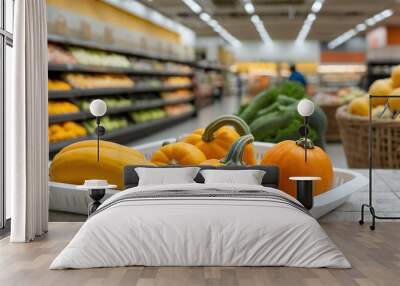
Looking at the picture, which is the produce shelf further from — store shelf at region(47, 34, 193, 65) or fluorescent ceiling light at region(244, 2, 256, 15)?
fluorescent ceiling light at region(244, 2, 256, 15)

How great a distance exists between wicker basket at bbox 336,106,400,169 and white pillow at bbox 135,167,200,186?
2.13 m

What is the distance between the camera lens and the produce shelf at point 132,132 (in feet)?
29.7

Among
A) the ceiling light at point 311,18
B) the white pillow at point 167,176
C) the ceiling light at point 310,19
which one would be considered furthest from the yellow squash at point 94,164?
the ceiling light at point 311,18

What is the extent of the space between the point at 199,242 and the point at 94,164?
5.33 feet

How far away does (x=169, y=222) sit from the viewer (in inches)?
139

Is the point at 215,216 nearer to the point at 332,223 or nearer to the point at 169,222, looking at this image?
the point at 169,222

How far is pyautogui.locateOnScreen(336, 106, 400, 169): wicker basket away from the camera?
5.93m

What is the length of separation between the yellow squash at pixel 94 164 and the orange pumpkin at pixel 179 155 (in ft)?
0.43

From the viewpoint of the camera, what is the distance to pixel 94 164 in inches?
193

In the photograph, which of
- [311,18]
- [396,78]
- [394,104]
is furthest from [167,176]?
[311,18]

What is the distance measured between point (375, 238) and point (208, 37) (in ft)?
97.7

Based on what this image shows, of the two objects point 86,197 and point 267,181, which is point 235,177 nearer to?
point 267,181

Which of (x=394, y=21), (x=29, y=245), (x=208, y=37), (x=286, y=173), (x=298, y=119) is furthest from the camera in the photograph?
(x=208, y=37)

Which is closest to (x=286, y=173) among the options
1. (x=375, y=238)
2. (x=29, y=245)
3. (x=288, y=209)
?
(x=375, y=238)
